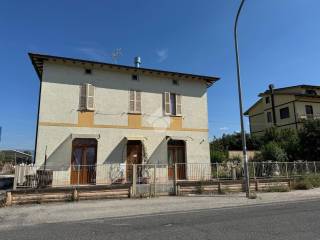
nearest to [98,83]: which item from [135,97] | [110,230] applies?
[135,97]

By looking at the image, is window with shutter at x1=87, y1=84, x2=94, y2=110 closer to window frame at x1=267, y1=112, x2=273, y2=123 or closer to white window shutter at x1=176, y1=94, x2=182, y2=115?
white window shutter at x1=176, y1=94, x2=182, y2=115

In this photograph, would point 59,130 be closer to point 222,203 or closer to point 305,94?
point 222,203

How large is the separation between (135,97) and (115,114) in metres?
1.74

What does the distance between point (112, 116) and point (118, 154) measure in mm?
2338

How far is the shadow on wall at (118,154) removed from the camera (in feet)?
54.1

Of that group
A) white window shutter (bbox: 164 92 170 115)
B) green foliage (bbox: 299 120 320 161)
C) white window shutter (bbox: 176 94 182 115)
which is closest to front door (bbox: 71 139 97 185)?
white window shutter (bbox: 164 92 170 115)

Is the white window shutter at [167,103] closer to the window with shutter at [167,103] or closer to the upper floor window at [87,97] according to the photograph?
the window with shutter at [167,103]

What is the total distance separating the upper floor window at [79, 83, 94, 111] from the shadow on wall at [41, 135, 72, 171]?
2038 mm

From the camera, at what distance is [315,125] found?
77.4 feet

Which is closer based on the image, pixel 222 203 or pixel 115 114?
pixel 222 203

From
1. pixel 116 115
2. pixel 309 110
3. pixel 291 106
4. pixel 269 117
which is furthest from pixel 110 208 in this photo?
pixel 269 117

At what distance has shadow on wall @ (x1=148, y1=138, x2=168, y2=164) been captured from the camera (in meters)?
17.4

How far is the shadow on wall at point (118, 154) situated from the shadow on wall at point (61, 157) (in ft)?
6.89

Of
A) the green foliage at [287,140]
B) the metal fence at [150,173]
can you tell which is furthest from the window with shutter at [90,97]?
the green foliage at [287,140]
